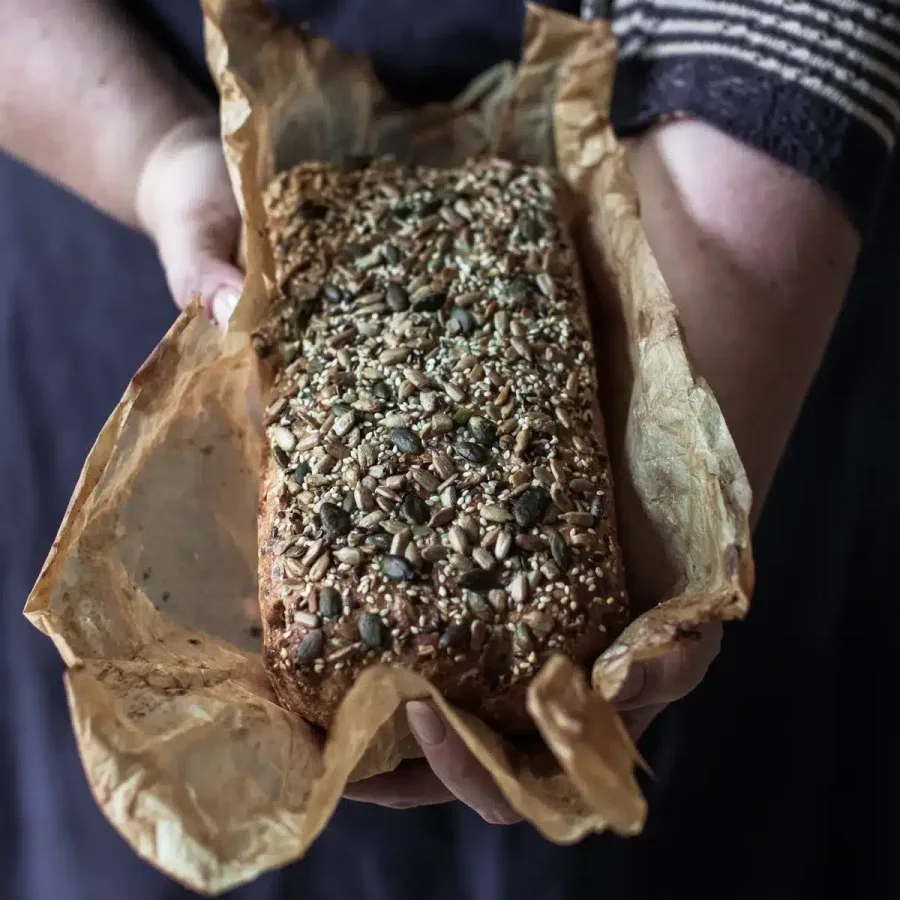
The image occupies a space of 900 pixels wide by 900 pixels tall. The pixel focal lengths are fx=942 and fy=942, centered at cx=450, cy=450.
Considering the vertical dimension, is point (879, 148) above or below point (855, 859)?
above

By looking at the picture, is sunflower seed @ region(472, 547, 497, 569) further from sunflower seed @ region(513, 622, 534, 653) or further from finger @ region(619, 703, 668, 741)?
finger @ region(619, 703, 668, 741)

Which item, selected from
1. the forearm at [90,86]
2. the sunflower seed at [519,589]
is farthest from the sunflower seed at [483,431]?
the forearm at [90,86]

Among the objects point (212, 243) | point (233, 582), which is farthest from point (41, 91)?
point (233, 582)

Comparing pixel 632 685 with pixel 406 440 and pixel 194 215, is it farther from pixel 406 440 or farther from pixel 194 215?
pixel 194 215

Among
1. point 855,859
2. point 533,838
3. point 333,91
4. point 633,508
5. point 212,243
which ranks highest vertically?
point 333,91

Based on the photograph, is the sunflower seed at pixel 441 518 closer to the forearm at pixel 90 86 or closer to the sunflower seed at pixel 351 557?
the sunflower seed at pixel 351 557

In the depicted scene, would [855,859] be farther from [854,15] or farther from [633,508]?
[854,15]

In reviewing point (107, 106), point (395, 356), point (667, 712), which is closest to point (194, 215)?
point (107, 106)
